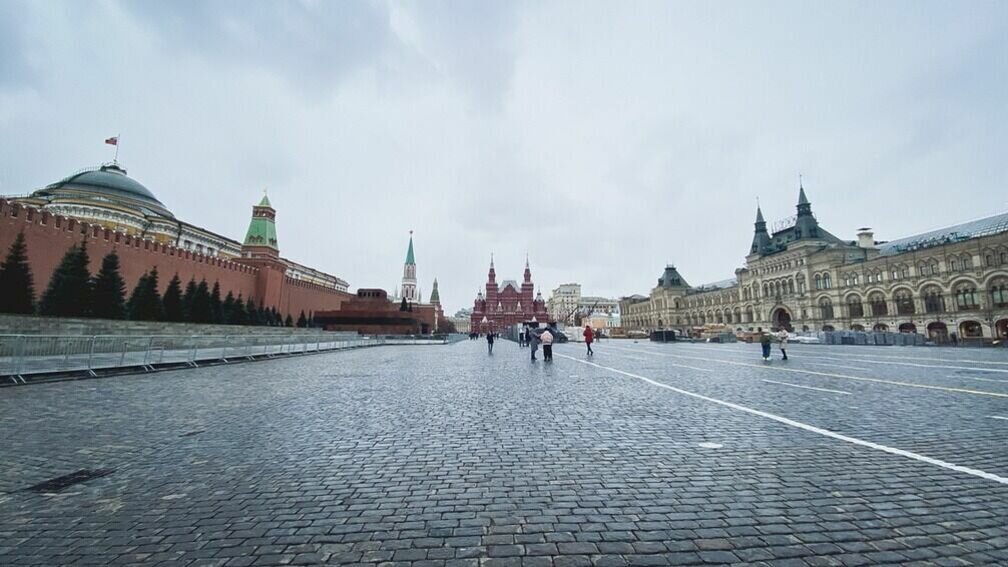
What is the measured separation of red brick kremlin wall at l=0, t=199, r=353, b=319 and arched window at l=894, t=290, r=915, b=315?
215ft

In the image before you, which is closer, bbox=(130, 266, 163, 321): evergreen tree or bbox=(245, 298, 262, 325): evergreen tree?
bbox=(130, 266, 163, 321): evergreen tree

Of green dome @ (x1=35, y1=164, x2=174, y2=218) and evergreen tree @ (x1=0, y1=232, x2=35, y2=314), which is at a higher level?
green dome @ (x1=35, y1=164, x2=174, y2=218)

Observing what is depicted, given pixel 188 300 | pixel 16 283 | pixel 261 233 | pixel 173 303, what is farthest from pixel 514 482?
pixel 261 233

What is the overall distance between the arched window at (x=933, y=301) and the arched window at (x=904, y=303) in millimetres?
1379

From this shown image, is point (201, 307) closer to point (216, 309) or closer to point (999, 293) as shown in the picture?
point (216, 309)

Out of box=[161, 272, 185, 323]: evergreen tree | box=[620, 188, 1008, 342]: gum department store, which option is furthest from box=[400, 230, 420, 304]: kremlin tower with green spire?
box=[161, 272, 185, 323]: evergreen tree

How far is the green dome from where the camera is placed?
171ft

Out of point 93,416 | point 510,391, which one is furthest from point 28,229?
point 510,391

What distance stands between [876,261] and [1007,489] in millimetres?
56681

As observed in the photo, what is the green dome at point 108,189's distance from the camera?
171ft

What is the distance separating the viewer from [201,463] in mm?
4387

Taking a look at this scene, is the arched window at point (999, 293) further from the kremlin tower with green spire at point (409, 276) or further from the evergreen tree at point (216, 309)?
the kremlin tower with green spire at point (409, 276)

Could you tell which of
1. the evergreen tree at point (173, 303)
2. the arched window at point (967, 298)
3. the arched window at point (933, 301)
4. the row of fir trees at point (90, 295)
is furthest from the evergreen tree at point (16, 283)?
the arched window at point (933, 301)

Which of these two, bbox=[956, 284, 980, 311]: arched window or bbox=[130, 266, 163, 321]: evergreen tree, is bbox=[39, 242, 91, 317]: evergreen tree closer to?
bbox=[130, 266, 163, 321]: evergreen tree
